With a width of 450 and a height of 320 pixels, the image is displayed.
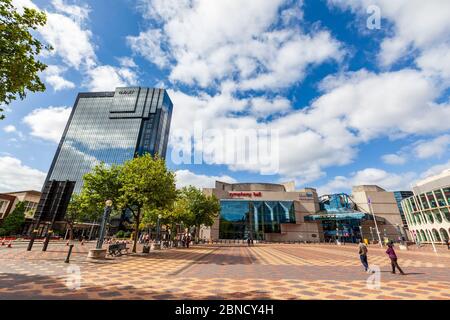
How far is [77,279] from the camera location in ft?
24.3

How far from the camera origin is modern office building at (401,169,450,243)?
4425cm

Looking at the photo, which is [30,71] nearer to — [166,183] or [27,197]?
[166,183]

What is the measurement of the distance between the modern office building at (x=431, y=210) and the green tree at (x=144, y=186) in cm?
5225

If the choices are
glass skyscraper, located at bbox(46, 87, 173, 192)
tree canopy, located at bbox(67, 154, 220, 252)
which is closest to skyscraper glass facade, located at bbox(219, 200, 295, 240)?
tree canopy, located at bbox(67, 154, 220, 252)

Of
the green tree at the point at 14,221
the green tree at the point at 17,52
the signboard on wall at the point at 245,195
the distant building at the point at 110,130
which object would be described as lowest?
the green tree at the point at 14,221

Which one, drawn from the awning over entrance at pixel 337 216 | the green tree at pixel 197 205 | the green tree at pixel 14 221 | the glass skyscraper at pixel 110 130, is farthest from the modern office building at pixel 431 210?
the glass skyscraper at pixel 110 130

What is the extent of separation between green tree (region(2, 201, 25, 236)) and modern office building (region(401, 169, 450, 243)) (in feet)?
259

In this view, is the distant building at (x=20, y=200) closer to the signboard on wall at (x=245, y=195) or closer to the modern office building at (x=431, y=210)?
the signboard on wall at (x=245, y=195)

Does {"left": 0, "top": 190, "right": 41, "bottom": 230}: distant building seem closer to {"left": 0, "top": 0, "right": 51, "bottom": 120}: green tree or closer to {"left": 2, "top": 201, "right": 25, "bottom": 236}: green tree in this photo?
{"left": 2, "top": 201, "right": 25, "bottom": 236}: green tree

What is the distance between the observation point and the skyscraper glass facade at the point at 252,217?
5881 centimetres

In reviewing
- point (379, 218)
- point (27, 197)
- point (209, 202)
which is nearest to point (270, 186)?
point (379, 218)

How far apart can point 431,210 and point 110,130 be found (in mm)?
123027

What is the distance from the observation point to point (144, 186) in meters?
17.6

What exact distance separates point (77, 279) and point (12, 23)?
8.74m
